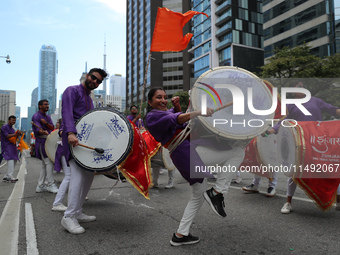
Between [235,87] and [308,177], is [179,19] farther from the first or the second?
[308,177]

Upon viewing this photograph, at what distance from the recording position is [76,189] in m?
3.33

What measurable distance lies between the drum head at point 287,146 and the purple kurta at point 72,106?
263cm

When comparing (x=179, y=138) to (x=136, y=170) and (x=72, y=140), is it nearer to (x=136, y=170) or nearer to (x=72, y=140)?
(x=136, y=170)

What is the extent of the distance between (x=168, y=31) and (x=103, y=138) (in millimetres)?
1962

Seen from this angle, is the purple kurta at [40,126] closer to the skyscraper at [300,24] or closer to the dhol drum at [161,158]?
the dhol drum at [161,158]

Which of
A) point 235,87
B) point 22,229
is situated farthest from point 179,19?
point 22,229

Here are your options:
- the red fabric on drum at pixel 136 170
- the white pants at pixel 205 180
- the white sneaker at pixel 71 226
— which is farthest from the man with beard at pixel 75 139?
the white pants at pixel 205 180

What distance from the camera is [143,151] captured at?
11.5ft

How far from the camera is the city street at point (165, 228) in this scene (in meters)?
2.73

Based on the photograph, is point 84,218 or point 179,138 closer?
point 179,138

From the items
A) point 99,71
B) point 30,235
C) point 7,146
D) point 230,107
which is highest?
point 99,71

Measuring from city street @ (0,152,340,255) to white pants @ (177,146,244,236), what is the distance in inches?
10.2

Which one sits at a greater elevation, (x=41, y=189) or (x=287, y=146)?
(x=287, y=146)

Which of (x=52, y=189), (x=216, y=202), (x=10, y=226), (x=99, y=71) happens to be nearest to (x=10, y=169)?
(x=52, y=189)
